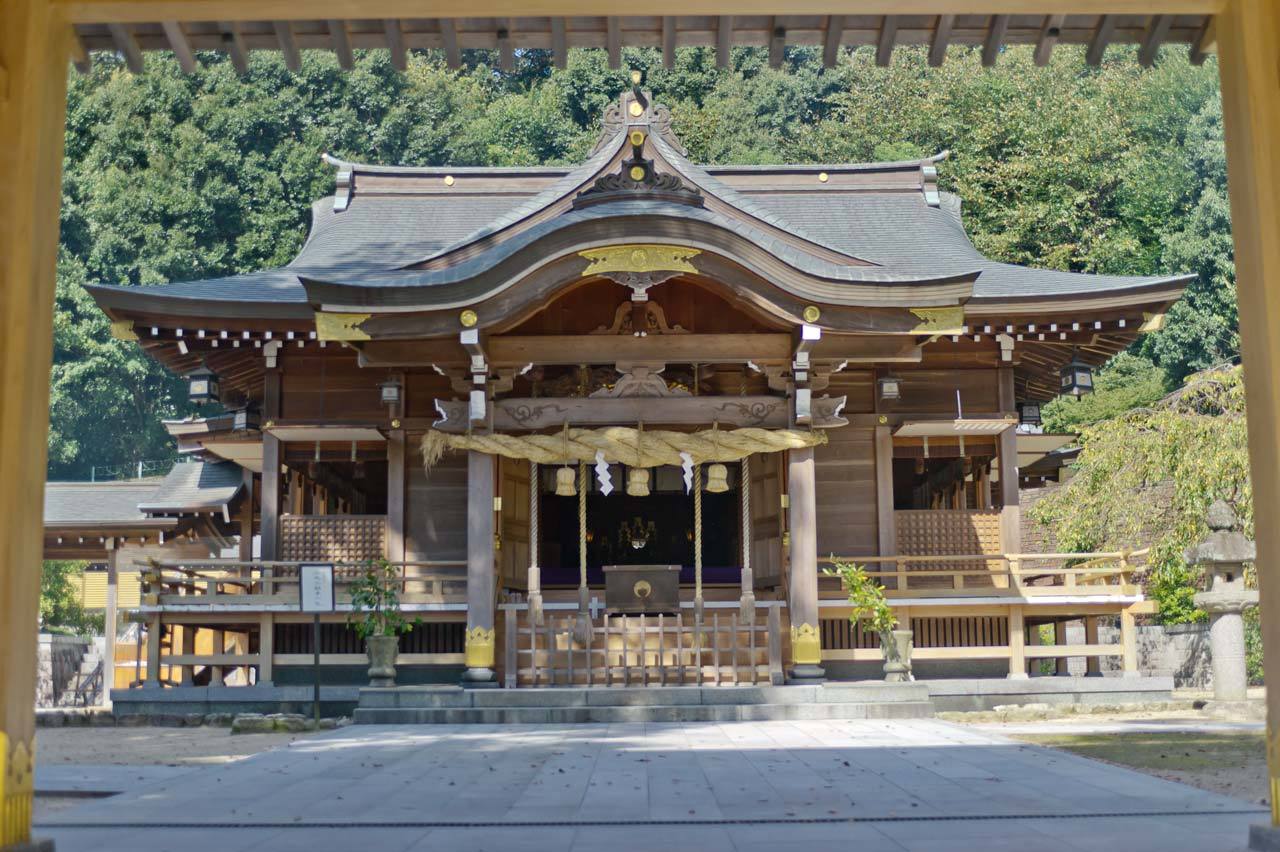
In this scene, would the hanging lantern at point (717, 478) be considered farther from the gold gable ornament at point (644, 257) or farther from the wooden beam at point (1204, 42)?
the wooden beam at point (1204, 42)

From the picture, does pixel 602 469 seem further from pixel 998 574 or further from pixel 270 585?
pixel 998 574

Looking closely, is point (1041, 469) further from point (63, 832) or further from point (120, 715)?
point (63, 832)

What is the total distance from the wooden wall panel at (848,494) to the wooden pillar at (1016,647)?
1.87 m

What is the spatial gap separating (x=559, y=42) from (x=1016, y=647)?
1177 centimetres

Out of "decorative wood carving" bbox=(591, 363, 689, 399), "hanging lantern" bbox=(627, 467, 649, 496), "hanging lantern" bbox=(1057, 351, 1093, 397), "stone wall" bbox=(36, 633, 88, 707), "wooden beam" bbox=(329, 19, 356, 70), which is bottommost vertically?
"stone wall" bbox=(36, 633, 88, 707)

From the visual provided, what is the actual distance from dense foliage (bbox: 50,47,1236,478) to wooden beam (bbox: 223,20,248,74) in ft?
105

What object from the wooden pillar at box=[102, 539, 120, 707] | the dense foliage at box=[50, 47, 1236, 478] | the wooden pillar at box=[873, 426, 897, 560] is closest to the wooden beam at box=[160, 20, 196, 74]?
the wooden pillar at box=[873, 426, 897, 560]

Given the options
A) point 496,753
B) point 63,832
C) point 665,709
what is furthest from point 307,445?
point 63,832

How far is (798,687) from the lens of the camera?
44.7 feet

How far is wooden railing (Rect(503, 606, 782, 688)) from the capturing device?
14.3 meters

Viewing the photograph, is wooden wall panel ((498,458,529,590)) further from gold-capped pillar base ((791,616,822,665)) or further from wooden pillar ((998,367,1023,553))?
wooden pillar ((998,367,1023,553))

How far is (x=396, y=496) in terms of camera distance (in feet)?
55.6

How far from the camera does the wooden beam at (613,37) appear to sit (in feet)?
19.2

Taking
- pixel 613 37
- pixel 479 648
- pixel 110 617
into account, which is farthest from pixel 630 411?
pixel 110 617
